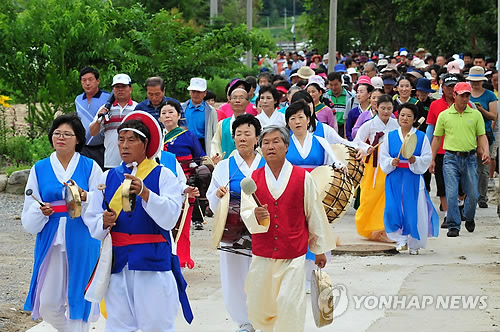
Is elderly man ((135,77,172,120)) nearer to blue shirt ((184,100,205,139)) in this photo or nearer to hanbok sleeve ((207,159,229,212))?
blue shirt ((184,100,205,139))

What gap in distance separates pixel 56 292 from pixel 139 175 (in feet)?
4.38

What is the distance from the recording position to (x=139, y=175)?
264 inches

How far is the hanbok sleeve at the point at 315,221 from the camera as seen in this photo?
7.23 metres

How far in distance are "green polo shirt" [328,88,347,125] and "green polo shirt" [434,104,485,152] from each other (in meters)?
3.67

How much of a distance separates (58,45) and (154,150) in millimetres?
10630

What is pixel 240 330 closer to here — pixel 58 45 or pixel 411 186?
pixel 411 186

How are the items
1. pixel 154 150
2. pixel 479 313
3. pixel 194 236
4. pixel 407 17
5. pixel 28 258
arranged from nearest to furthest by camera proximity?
pixel 154 150
pixel 479 313
pixel 28 258
pixel 194 236
pixel 407 17

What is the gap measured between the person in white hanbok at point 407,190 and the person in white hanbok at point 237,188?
3972mm

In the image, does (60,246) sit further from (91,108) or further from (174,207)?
(91,108)

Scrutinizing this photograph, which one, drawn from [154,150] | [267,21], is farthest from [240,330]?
[267,21]

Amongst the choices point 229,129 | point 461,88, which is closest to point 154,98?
point 229,129

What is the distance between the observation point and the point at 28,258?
1130 centimetres

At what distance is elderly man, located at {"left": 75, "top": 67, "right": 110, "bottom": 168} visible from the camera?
11.3 m

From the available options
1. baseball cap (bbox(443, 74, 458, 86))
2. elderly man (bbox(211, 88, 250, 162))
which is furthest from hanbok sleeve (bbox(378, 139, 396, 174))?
baseball cap (bbox(443, 74, 458, 86))
